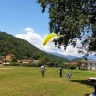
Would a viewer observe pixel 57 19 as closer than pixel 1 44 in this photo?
Yes

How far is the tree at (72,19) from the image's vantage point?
102 feet

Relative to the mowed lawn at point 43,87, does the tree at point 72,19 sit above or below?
above

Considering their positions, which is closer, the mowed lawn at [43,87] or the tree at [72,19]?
the mowed lawn at [43,87]

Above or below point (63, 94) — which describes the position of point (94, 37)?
above

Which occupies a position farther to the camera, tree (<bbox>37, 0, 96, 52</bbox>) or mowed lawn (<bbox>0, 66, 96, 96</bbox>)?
tree (<bbox>37, 0, 96, 52</bbox>)

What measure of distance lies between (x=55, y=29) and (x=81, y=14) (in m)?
5.23

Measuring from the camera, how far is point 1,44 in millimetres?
195250

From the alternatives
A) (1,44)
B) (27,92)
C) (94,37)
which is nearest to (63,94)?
(27,92)

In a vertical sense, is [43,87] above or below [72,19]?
below

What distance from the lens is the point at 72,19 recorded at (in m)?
31.8

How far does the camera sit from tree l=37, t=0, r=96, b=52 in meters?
31.0

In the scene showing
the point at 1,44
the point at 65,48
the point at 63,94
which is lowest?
the point at 63,94

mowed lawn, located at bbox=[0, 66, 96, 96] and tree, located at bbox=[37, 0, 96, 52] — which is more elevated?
tree, located at bbox=[37, 0, 96, 52]

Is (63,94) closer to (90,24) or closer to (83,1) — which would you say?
(90,24)
